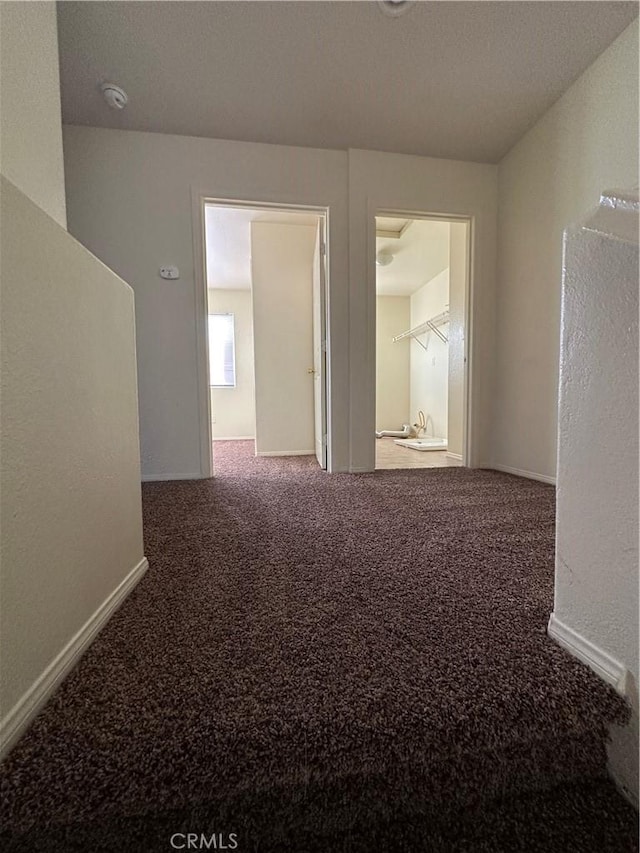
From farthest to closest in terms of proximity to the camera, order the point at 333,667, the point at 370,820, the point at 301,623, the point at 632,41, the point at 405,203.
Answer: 1. the point at 405,203
2. the point at 632,41
3. the point at 301,623
4. the point at 333,667
5. the point at 370,820

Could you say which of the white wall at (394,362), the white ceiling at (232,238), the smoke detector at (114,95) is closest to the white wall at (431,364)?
the white wall at (394,362)

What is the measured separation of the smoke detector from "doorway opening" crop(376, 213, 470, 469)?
1780 mm

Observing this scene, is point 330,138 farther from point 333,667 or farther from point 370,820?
point 370,820

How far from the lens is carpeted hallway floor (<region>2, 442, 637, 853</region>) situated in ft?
1.63

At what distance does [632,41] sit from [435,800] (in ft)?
9.84

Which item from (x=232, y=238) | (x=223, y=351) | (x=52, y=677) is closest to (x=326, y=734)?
(x=52, y=677)

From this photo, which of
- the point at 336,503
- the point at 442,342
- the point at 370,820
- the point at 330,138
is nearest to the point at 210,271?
the point at 330,138

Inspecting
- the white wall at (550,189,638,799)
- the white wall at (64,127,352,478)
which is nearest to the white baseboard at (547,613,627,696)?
the white wall at (550,189,638,799)

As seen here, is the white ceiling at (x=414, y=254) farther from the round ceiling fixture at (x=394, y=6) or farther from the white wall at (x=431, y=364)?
the round ceiling fixture at (x=394, y=6)

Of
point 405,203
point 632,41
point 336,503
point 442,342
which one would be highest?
point 632,41

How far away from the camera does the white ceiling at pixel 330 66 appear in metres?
1.58

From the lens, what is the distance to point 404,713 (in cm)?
56

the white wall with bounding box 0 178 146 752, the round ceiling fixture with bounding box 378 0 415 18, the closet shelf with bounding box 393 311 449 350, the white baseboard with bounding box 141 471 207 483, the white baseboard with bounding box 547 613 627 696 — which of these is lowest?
the white baseboard with bounding box 141 471 207 483

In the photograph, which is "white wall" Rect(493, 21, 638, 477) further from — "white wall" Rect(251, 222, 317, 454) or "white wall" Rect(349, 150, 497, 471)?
"white wall" Rect(251, 222, 317, 454)
